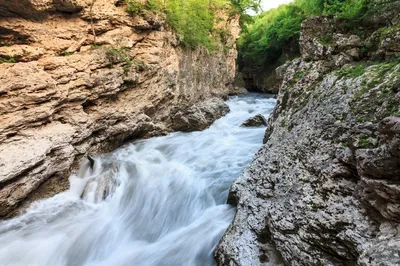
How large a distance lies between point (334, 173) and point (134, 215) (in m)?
4.15

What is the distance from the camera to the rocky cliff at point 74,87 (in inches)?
228

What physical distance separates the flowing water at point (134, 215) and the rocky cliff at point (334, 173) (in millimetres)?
875

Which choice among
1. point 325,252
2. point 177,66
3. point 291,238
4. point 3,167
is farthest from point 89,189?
point 177,66

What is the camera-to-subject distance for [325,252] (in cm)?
265

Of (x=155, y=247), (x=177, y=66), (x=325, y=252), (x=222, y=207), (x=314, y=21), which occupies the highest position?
(x=314, y=21)

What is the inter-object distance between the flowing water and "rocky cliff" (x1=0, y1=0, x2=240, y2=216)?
72 cm

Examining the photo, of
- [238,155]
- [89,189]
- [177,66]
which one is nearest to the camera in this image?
[89,189]

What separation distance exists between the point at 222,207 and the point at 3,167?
4.45 metres

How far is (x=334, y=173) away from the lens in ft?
10.0

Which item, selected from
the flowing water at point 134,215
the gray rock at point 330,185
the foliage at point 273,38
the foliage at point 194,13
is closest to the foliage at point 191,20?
the foliage at point 194,13

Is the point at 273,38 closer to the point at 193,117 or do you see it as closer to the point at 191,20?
the point at 191,20

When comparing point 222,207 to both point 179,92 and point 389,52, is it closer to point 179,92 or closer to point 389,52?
point 389,52

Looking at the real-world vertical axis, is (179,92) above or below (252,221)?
above

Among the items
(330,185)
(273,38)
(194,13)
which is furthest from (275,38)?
(330,185)
